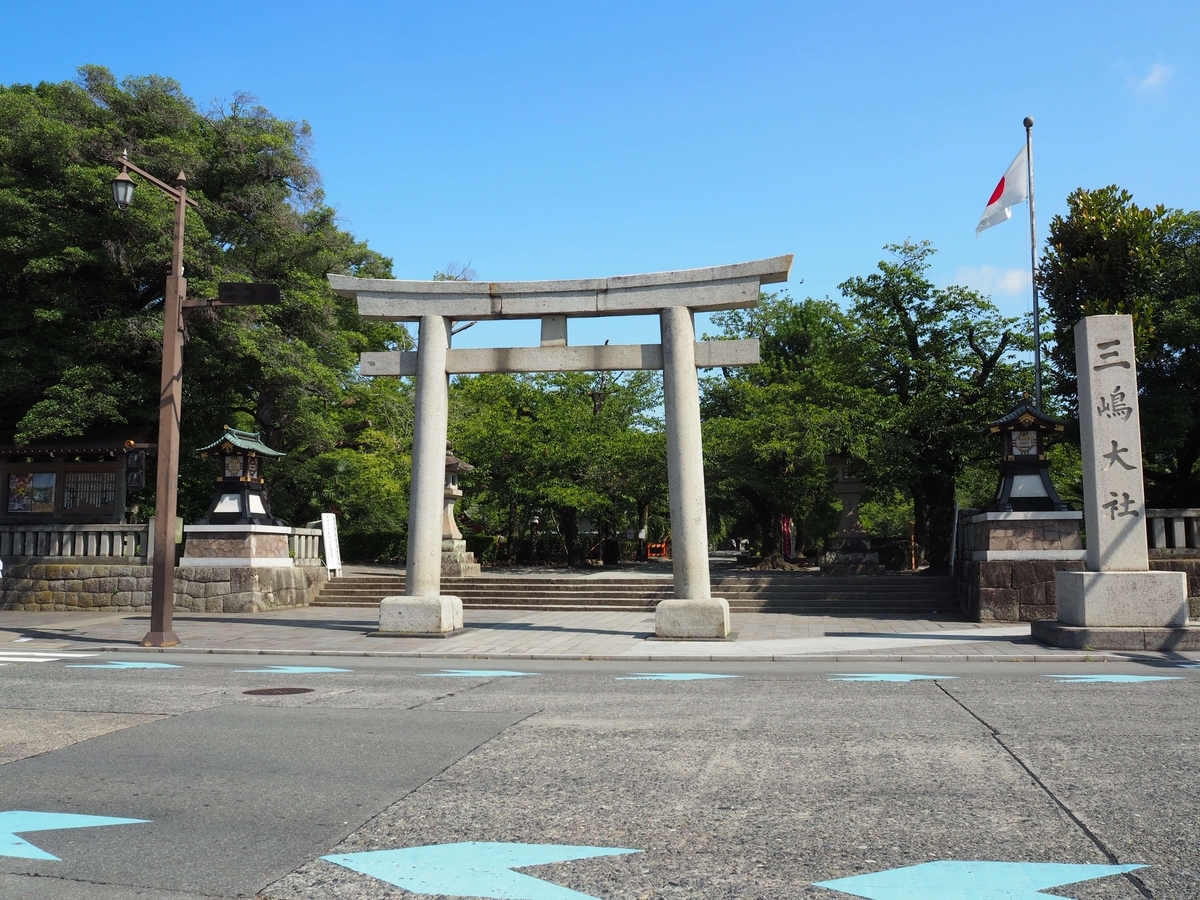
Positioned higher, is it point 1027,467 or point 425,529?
point 1027,467

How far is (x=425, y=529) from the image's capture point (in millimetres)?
16078

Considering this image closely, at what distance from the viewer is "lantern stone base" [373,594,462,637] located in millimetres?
16016

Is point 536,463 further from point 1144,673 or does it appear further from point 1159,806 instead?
point 1159,806

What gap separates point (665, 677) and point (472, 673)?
231 cm

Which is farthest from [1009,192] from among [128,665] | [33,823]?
[33,823]

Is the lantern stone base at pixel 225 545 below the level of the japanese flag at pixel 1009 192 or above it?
below

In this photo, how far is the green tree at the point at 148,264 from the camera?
22312 mm

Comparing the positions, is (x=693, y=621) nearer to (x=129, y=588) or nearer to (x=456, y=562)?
(x=456, y=562)

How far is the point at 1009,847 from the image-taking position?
4434 millimetres

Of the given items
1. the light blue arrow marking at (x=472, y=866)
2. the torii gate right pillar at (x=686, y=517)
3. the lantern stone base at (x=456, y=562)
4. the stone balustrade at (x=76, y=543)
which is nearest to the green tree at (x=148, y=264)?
the stone balustrade at (x=76, y=543)

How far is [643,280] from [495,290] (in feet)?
8.17

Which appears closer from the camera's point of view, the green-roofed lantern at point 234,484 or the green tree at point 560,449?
the green-roofed lantern at point 234,484

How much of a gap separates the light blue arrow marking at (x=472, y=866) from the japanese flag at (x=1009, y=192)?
22879mm

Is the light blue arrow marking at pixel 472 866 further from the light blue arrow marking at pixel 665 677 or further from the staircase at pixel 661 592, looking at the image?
the staircase at pixel 661 592
